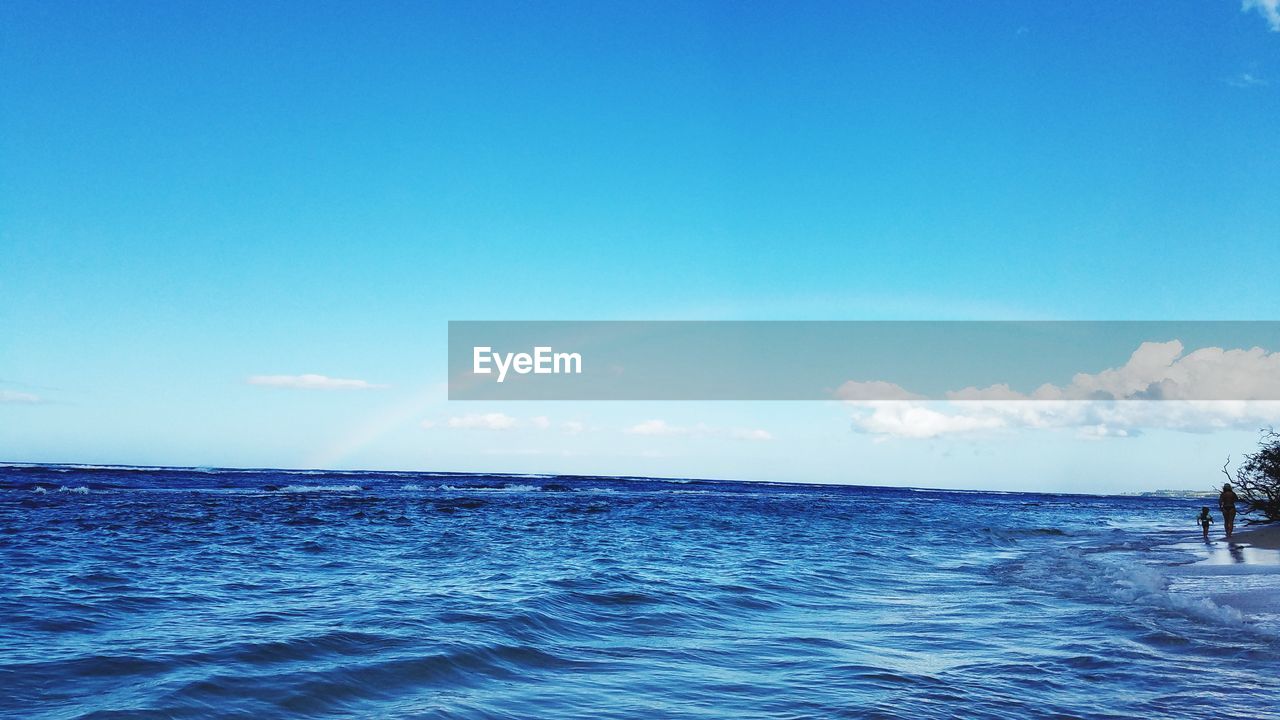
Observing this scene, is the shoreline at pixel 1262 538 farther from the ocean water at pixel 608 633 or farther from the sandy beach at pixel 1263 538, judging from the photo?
the ocean water at pixel 608 633

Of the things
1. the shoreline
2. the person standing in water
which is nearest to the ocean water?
the shoreline

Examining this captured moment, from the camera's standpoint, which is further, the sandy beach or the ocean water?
the sandy beach

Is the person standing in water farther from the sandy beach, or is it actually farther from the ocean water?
the ocean water

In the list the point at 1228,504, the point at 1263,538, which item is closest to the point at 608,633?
the point at 1263,538

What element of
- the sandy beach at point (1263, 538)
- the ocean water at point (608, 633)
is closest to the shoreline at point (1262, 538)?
the sandy beach at point (1263, 538)

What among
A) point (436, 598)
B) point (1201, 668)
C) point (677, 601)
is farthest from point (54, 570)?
point (1201, 668)

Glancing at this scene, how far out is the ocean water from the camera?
22.5ft

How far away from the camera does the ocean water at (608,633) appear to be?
22.5 feet

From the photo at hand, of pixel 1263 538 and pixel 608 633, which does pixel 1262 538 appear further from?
pixel 608 633

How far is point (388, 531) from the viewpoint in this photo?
82.2 feet

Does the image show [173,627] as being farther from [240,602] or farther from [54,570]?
[54,570]

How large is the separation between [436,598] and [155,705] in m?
5.81

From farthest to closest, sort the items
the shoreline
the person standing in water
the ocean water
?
1. the person standing in water
2. the shoreline
3. the ocean water

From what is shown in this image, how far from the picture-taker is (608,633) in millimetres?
10227
